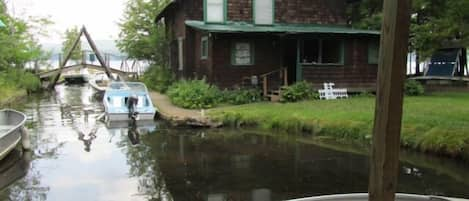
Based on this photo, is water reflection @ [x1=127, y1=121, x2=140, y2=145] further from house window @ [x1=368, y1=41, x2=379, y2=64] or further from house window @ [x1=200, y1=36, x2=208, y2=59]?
house window @ [x1=368, y1=41, x2=379, y2=64]

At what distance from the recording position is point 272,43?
22203 millimetres

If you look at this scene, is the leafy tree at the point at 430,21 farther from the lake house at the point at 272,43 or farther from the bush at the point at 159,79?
the bush at the point at 159,79

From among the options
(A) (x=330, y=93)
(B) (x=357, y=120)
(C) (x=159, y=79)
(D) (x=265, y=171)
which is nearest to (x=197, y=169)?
(D) (x=265, y=171)

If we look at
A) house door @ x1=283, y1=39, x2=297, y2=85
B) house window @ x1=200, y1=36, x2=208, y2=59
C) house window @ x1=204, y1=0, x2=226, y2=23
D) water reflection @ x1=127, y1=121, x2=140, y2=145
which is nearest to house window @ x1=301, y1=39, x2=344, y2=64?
house door @ x1=283, y1=39, x2=297, y2=85

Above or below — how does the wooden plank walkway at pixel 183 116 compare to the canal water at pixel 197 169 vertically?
above

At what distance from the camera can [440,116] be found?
13.1m

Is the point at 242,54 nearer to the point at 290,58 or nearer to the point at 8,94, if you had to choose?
the point at 290,58

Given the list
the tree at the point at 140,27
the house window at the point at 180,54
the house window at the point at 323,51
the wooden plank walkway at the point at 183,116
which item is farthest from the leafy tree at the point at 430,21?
the tree at the point at 140,27

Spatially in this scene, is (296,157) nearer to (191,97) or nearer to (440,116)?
(440,116)

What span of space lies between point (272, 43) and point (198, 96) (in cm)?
494

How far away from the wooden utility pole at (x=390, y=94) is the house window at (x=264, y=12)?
1993cm

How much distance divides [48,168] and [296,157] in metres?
5.41

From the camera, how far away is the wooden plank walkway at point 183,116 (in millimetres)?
15898

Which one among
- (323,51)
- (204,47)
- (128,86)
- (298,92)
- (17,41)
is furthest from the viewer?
(17,41)
